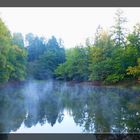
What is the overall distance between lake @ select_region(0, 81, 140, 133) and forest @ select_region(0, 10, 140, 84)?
0.33ft

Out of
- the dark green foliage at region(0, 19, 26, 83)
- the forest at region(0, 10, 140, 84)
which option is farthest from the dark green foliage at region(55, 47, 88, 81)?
the dark green foliage at region(0, 19, 26, 83)

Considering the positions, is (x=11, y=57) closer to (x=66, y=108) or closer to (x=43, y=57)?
(x=43, y=57)

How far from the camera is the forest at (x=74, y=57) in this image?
3.52 metres

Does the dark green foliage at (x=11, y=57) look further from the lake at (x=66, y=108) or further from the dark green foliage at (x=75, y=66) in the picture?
the dark green foliage at (x=75, y=66)

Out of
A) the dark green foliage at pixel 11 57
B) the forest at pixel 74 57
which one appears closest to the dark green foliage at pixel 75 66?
the forest at pixel 74 57

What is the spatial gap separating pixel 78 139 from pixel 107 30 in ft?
3.59

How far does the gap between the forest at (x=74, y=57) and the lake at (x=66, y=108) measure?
0.10 metres

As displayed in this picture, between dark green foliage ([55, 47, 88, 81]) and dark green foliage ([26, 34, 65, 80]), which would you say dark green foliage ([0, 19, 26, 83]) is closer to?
dark green foliage ([26, 34, 65, 80])

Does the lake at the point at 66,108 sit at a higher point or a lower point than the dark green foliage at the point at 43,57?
lower

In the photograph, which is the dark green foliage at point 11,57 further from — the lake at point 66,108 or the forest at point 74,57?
the lake at point 66,108

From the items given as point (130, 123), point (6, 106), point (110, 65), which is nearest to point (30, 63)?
point (6, 106)

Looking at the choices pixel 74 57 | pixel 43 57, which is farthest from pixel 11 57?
pixel 74 57

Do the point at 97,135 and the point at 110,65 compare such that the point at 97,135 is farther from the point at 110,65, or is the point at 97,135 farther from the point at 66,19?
the point at 66,19

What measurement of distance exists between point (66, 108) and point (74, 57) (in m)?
0.51
